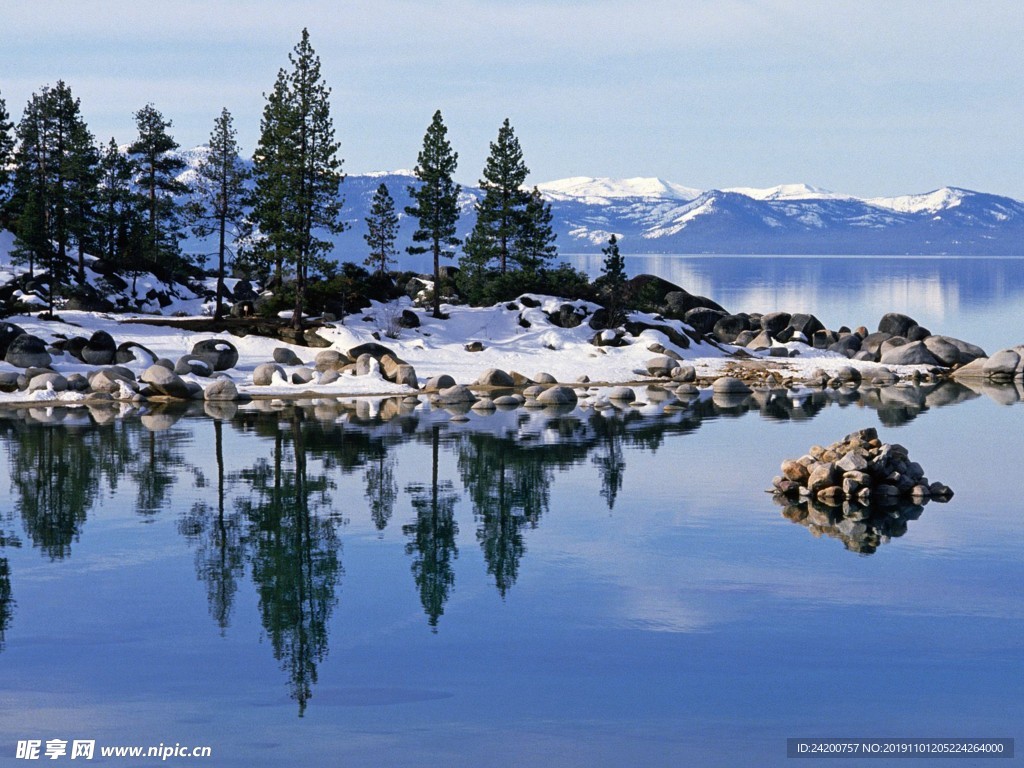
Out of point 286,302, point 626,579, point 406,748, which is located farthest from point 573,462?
point 286,302

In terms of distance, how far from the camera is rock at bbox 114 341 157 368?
4931 centimetres

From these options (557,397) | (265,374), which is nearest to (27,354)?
(265,374)

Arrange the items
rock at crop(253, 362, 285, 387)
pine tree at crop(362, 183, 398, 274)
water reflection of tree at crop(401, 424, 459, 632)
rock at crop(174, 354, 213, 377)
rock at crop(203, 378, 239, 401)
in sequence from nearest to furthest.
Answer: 1. water reflection of tree at crop(401, 424, 459, 632)
2. rock at crop(203, 378, 239, 401)
3. rock at crop(253, 362, 285, 387)
4. rock at crop(174, 354, 213, 377)
5. pine tree at crop(362, 183, 398, 274)

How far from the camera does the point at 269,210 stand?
5891 cm

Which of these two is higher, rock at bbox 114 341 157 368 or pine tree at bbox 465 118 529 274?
pine tree at bbox 465 118 529 274

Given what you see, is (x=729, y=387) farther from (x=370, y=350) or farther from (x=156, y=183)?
(x=156, y=183)

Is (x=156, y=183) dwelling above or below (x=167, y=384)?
above

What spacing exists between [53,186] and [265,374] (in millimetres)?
24967

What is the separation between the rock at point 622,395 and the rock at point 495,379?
493cm

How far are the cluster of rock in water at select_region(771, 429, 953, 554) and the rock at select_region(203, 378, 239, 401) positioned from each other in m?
23.9

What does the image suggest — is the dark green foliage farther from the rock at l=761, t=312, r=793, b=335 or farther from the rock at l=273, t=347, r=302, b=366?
the rock at l=273, t=347, r=302, b=366

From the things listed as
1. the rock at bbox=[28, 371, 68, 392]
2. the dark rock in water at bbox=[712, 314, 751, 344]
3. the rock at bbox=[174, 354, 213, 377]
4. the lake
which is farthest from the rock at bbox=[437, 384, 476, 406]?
the dark rock in water at bbox=[712, 314, 751, 344]

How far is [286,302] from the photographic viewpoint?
2307 inches

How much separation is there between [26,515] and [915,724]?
17.9 meters
